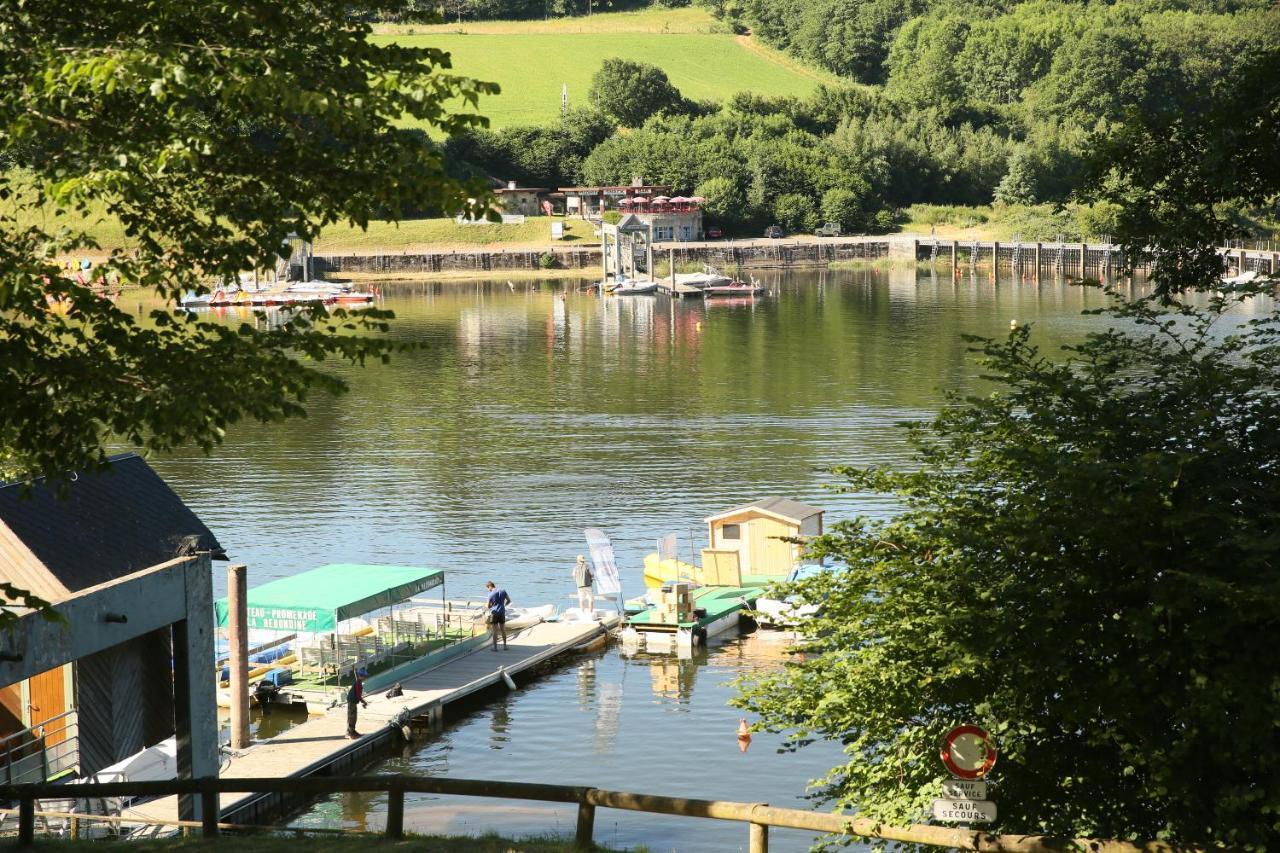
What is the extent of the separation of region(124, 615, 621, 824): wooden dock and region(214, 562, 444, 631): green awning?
61.6 inches

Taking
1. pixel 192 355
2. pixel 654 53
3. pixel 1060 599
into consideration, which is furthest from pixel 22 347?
pixel 654 53

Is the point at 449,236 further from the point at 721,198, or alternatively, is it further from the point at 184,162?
the point at 184,162

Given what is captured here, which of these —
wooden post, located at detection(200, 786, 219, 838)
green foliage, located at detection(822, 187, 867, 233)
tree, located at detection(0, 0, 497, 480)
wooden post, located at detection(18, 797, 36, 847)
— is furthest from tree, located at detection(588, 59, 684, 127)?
tree, located at detection(0, 0, 497, 480)

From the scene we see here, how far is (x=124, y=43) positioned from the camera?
32.7ft

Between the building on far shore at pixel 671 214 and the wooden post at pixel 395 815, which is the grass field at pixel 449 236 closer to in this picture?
the building on far shore at pixel 671 214

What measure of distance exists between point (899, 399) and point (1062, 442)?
44115 millimetres

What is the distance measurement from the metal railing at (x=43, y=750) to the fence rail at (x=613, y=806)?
4678 millimetres

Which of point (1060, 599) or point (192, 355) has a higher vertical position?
point (192, 355)

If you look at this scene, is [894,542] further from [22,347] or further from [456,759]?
[456,759]

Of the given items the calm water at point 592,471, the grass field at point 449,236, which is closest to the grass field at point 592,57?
the grass field at point 449,236

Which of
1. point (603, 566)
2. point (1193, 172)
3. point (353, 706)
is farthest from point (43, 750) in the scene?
point (603, 566)

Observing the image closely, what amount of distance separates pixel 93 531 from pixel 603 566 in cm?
1779

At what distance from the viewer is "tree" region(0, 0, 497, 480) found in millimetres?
9797

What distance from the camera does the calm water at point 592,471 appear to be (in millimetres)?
24531
